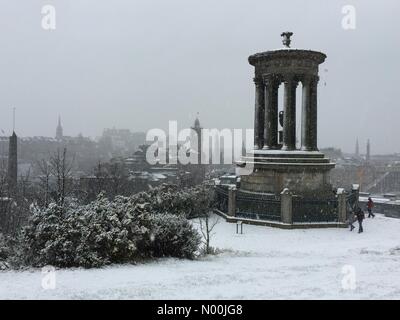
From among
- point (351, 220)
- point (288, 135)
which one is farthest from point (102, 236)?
point (288, 135)

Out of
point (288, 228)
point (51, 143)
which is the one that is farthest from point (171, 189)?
point (51, 143)

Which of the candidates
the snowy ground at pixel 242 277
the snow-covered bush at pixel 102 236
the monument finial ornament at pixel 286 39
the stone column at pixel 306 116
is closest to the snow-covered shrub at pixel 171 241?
the snow-covered bush at pixel 102 236

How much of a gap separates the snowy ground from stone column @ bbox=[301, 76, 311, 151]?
784 cm

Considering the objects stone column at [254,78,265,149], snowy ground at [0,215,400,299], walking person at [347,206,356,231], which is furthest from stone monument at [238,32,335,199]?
snowy ground at [0,215,400,299]

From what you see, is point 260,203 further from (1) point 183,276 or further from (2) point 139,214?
(1) point 183,276

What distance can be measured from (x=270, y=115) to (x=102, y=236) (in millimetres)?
13813

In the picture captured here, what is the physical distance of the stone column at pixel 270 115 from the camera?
72.9 ft

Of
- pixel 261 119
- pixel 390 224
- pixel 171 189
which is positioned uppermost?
pixel 261 119

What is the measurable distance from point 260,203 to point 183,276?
1009 cm

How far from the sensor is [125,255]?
1088cm

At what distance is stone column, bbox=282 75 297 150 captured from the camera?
69.7 ft

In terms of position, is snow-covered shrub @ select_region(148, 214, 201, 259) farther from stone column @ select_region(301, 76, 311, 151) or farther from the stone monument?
stone column @ select_region(301, 76, 311, 151)
